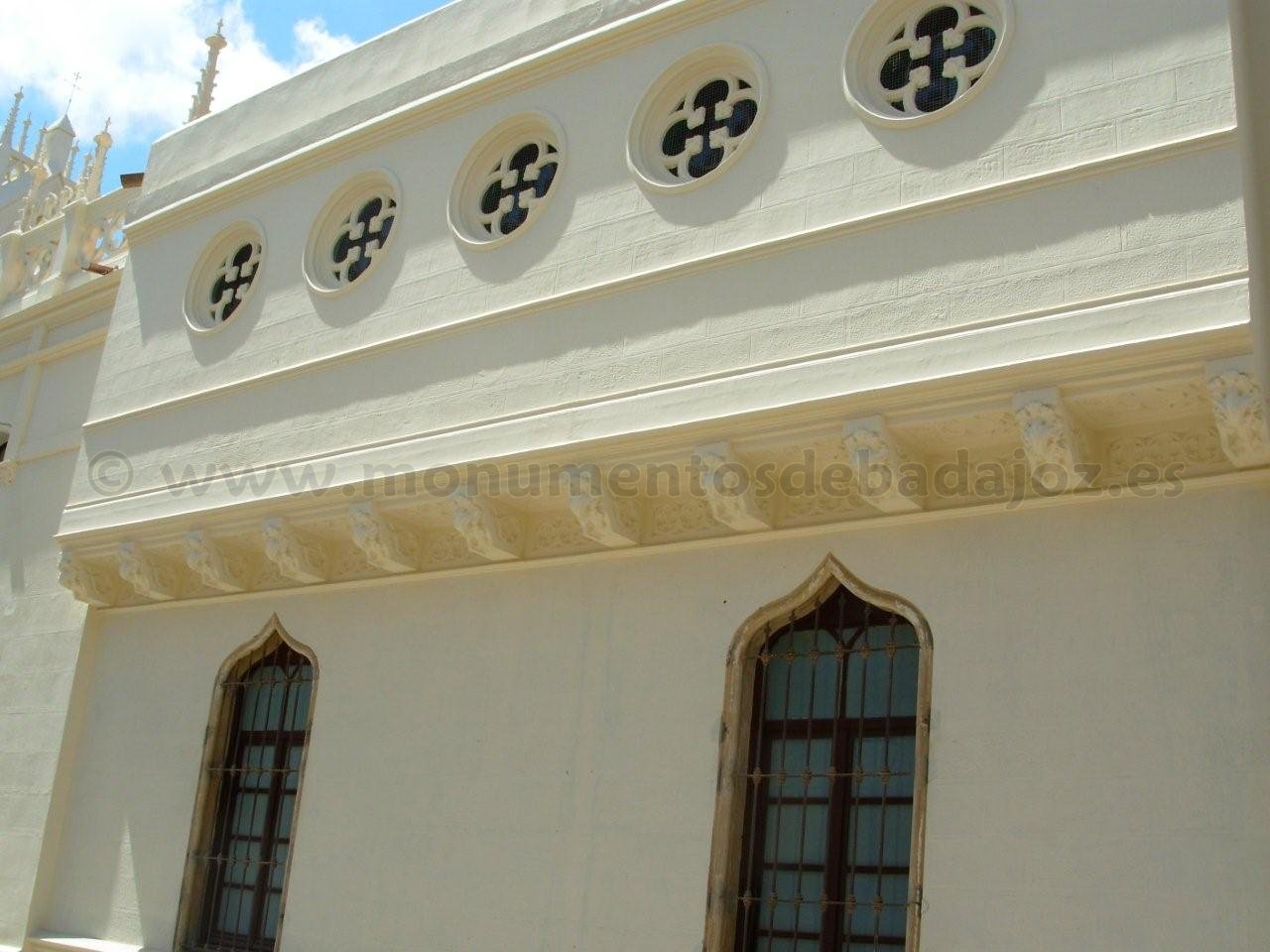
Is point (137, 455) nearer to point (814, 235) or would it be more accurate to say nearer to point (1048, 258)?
point (814, 235)

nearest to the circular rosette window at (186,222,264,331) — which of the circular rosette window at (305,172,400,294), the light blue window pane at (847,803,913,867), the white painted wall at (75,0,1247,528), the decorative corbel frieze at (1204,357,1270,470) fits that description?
the white painted wall at (75,0,1247,528)

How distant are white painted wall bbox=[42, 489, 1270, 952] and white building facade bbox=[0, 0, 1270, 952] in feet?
0.09

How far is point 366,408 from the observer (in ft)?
36.3

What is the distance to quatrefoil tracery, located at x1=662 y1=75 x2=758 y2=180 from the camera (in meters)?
9.92

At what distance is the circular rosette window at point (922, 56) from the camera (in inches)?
348

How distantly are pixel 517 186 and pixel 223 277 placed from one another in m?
3.46

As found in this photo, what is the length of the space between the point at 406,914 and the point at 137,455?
502cm

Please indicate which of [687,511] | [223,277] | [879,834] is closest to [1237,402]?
[879,834]

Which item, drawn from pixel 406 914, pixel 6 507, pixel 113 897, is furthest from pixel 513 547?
pixel 6 507

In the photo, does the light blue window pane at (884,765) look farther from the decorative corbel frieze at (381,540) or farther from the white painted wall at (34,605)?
the white painted wall at (34,605)

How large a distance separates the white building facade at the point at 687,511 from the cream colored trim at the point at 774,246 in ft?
0.11

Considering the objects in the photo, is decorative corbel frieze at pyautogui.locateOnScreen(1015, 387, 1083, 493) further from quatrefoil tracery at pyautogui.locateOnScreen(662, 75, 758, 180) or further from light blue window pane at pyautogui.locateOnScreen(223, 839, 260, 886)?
light blue window pane at pyautogui.locateOnScreen(223, 839, 260, 886)

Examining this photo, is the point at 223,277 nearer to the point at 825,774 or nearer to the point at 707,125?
the point at 707,125

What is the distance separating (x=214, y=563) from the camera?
11.9m
